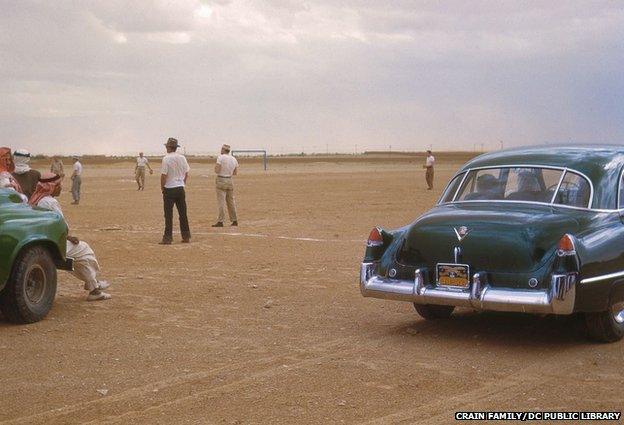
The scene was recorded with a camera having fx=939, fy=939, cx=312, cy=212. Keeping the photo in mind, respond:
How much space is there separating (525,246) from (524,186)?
3.72ft

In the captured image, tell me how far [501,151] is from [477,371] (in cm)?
305

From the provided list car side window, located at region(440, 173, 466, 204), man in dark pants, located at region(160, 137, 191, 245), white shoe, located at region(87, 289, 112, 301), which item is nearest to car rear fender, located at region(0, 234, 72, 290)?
white shoe, located at region(87, 289, 112, 301)

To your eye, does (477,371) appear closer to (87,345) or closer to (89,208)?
(87,345)

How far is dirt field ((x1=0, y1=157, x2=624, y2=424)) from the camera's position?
6004 mm

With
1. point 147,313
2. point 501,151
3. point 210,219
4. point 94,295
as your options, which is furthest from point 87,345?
point 210,219

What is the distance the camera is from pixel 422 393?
6.29 m

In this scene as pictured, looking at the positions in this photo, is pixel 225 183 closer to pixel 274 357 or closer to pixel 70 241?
pixel 70 241

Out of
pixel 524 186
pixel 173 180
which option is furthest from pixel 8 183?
pixel 173 180

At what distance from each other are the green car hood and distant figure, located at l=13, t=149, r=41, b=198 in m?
4.47

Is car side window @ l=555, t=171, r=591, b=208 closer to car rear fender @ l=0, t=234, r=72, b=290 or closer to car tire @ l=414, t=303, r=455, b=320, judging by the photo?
car tire @ l=414, t=303, r=455, b=320

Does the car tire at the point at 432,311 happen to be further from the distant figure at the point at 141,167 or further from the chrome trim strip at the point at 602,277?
the distant figure at the point at 141,167

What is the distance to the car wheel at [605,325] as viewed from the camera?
25.3ft

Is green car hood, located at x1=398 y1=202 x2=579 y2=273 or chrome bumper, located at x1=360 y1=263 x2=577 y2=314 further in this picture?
green car hood, located at x1=398 y1=202 x2=579 y2=273

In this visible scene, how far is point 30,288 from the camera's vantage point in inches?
354
